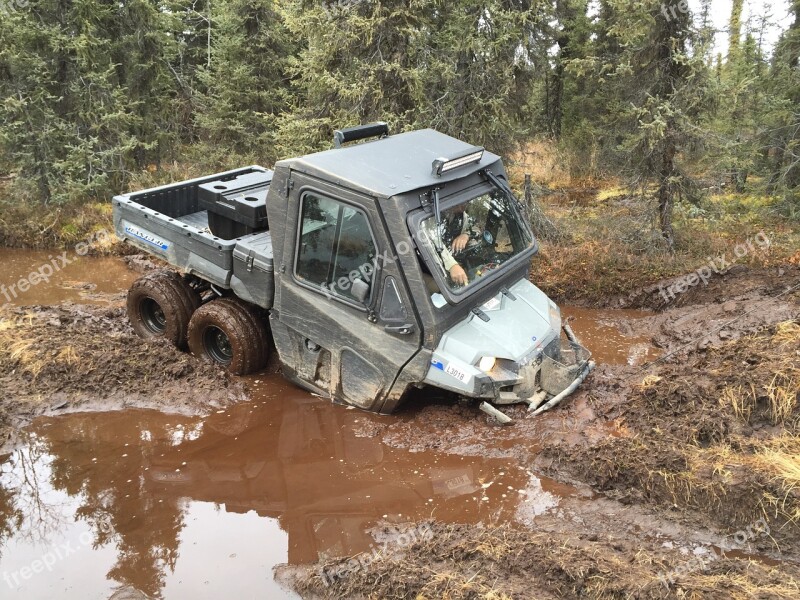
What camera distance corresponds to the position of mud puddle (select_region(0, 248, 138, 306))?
9.54m

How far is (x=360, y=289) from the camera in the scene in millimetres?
5430

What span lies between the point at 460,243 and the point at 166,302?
11.6 ft

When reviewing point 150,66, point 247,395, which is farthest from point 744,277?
point 150,66

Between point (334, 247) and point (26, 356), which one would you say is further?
point (26, 356)

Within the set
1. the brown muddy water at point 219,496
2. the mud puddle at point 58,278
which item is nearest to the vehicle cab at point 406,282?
the brown muddy water at point 219,496

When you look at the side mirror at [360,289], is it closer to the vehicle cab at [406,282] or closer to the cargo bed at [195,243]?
the vehicle cab at [406,282]

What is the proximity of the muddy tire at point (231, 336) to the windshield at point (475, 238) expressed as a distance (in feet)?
7.77

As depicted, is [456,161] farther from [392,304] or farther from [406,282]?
[392,304]

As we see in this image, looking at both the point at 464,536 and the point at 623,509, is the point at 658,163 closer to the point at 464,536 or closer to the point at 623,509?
the point at 623,509

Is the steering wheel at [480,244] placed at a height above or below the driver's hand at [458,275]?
above

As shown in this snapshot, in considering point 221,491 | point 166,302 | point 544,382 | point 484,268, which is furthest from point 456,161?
point 166,302

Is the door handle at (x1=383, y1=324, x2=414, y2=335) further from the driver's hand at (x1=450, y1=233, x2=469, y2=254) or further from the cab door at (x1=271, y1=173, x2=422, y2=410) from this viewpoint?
the driver's hand at (x1=450, y1=233, x2=469, y2=254)

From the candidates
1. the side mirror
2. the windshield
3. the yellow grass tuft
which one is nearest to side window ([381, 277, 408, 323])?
the side mirror

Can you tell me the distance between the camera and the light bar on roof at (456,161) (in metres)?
5.52
